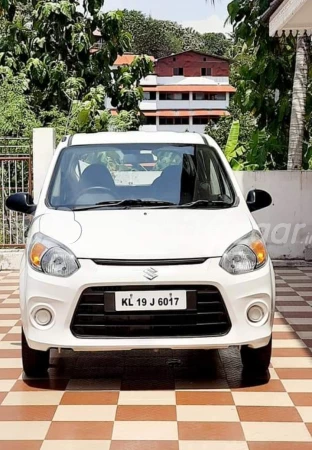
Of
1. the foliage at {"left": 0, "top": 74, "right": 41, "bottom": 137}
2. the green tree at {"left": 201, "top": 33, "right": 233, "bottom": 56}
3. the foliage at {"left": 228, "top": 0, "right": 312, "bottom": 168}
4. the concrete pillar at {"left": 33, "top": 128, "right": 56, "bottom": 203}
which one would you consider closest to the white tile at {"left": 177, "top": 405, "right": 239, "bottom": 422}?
the concrete pillar at {"left": 33, "top": 128, "right": 56, "bottom": 203}

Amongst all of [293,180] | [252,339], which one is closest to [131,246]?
[252,339]

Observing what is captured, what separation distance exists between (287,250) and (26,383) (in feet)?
22.5

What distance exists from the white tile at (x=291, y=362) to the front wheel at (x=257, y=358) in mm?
355

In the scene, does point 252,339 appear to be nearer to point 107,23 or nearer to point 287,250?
point 287,250

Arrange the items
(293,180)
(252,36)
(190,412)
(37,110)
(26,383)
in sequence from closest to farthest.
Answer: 1. (190,412)
2. (26,383)
3. (293,180)
4. (252,36)
5. (37,110)

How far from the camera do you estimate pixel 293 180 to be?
37.7ft

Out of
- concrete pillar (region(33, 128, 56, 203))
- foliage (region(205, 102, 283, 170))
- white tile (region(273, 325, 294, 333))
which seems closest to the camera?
white tile (region(273, 325, 294, 333))

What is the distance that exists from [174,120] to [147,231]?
72.1m

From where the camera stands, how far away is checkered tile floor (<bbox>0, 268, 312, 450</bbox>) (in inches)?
166

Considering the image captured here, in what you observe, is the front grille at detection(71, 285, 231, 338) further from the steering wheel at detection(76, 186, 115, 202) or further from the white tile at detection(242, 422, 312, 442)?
the steering wheel at detection(76, 186, 115, 202)

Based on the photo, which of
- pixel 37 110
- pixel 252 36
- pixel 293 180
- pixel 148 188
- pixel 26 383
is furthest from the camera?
pixel 37 110

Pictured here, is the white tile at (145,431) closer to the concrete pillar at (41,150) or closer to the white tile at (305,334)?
the white tile at (305,334)

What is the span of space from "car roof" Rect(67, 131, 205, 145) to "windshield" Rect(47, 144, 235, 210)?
0.15 feet

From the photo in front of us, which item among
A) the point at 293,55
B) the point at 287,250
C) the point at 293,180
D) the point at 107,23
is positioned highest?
the point at 107,23
